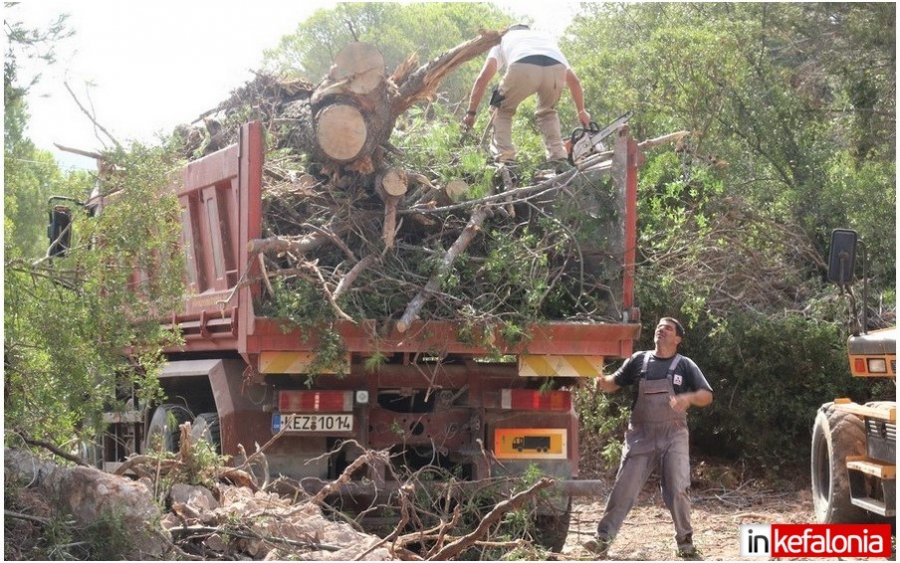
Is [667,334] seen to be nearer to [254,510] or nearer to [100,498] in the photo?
[254,510]

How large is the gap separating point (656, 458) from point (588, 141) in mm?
2264

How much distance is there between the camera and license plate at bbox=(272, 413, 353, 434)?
712cm

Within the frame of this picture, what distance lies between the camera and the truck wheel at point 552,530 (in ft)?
24.8

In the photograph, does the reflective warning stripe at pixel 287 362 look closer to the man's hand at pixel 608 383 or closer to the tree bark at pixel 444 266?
the tree bark at pixel 444 266

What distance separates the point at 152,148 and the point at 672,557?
13.1ft

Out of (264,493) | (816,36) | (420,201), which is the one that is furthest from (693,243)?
(816,36)

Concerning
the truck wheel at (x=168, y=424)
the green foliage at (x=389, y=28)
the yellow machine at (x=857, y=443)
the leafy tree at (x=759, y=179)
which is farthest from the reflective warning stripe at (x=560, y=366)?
the green foliage at (x=389, y=28)

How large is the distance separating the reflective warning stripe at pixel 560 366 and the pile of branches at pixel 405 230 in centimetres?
25

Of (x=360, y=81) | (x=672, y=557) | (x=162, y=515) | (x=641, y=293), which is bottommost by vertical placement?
(x=672, y=557)

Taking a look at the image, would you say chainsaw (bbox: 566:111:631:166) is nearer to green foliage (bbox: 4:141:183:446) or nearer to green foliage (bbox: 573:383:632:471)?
green foliage (bbox: 573:383:632:471)

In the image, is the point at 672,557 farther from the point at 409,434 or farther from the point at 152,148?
the point at 152,148

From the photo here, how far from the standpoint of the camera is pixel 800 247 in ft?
38.8

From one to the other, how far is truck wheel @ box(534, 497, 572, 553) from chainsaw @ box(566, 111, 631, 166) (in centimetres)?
233

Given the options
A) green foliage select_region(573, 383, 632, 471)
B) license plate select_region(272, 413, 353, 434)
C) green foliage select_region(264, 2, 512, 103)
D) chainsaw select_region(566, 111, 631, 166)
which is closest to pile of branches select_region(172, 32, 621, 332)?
chainsaw select_region(566, 111, 631, 166)
